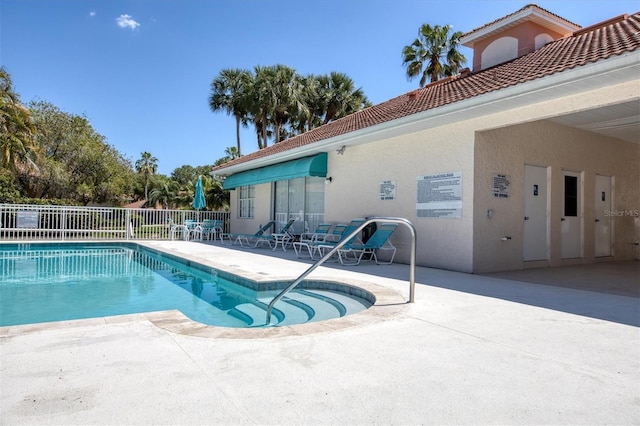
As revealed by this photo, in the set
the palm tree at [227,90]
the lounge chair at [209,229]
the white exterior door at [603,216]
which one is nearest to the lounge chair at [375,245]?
the white exterior door at [603,216]

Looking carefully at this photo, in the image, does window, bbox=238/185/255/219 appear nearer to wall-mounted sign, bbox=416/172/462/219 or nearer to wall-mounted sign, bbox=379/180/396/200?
wall-mounted sign, bbox=379/180/396/200

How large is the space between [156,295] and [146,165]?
56.0 meters

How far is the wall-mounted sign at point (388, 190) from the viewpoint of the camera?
11180 millimetres

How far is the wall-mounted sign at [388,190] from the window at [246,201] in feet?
31.5

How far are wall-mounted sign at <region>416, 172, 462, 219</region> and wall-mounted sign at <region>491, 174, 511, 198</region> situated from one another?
0.84m

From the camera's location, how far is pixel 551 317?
491 cm

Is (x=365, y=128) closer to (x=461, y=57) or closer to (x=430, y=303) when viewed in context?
(x=430, y=303)

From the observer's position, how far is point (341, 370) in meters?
3.09

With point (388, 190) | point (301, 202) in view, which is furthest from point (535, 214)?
point (301, 202)

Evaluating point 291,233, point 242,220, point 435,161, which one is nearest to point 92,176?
point 242,220

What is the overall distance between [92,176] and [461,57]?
96.5 feet

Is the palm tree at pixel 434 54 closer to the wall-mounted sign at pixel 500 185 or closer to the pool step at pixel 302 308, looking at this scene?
the wall-mounted sign at pixel 500 185

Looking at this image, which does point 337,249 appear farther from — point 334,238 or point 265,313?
point 334,238

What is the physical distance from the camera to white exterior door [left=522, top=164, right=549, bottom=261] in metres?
10.2
